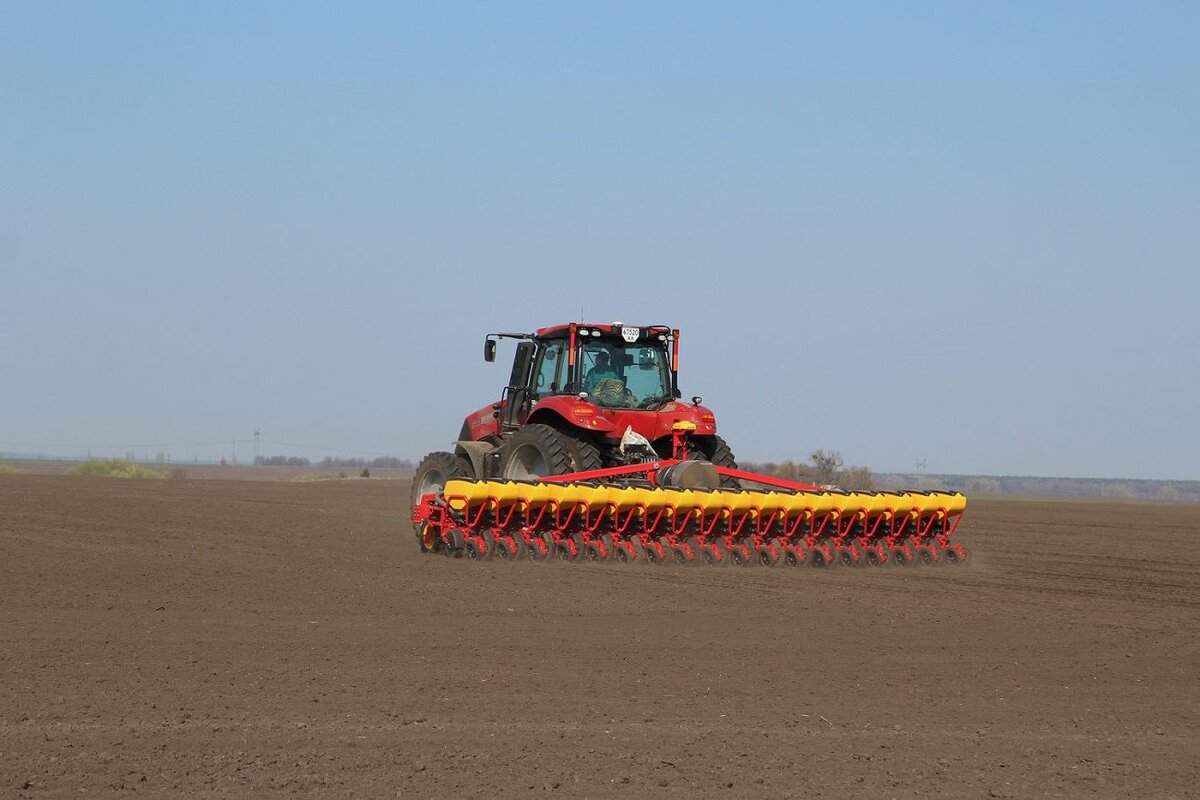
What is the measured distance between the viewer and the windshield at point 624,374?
49.0 feet

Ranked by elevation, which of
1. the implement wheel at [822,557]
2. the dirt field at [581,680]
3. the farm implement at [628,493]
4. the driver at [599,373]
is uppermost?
the driver at [599,373]

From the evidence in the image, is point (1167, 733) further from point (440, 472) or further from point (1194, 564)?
point (440, 472)

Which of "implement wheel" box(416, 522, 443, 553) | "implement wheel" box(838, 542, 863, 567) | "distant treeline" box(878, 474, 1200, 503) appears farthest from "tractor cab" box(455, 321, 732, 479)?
"distant treeline" box(878, 474, 1200, 503)

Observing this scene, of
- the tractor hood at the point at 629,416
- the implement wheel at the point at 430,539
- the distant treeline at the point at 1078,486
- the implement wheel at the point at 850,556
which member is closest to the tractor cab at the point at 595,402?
the tractor hood at the point at 629,416

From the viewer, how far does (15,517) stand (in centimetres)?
1773

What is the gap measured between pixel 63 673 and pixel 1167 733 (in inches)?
202

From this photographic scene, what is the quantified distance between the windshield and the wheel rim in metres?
0.83

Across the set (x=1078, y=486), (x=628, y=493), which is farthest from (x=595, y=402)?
(x=1078, y=486)

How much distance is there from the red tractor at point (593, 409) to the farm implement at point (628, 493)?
0.01 metres

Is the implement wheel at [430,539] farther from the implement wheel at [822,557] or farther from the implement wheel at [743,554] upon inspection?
the implement wheel at [822,557]

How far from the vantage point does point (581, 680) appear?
7234 mm

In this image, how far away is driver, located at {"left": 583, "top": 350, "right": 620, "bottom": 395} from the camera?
1489 cm

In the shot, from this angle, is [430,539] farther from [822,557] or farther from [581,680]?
[581,680]

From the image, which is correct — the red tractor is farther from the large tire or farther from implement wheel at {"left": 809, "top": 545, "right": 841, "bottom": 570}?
implement wheel at {"left": 809, "top": 545, "right": 841, "bottom": 570}
